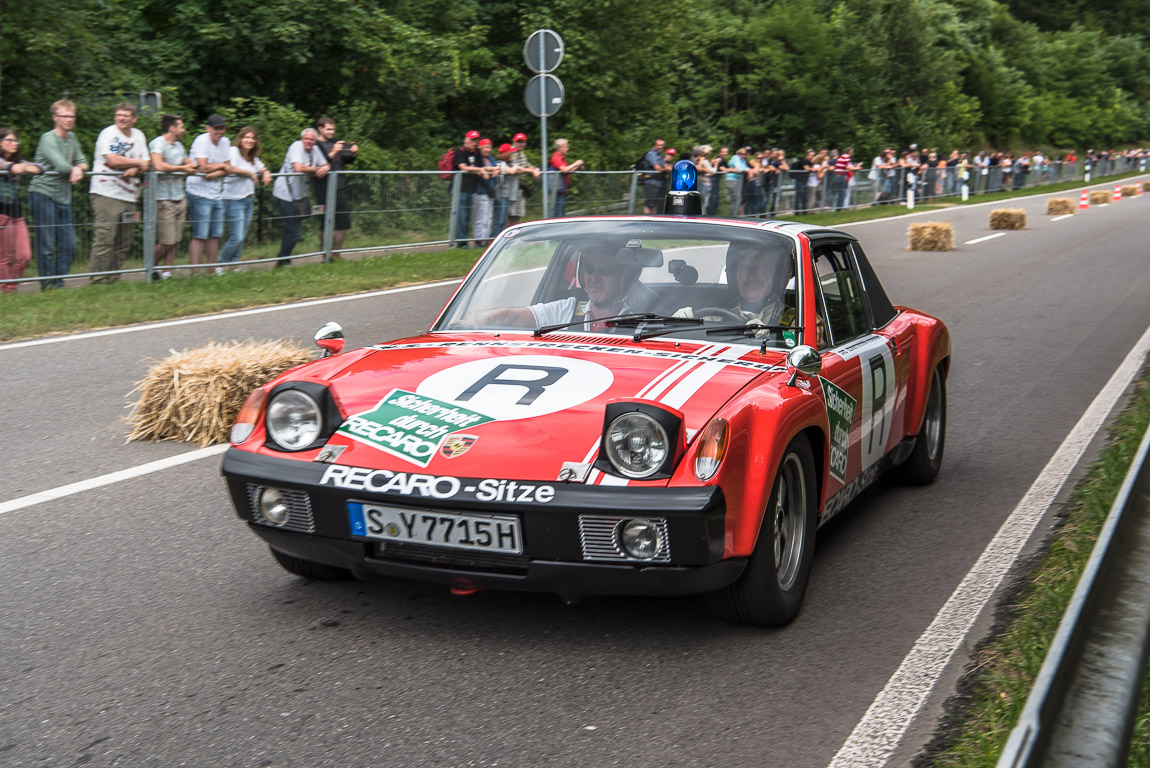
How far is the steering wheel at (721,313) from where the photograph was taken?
5.09 meters

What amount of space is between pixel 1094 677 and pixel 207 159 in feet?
44.5

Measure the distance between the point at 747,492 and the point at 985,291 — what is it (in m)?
13.3

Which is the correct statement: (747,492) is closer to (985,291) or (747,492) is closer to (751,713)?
(751,713)

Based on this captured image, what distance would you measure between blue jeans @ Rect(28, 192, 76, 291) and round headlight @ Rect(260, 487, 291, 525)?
382 inches

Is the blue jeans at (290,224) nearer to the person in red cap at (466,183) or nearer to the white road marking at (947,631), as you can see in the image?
the person in red cap at (466,183)

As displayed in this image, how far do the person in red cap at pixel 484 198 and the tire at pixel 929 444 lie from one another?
42.1 ft

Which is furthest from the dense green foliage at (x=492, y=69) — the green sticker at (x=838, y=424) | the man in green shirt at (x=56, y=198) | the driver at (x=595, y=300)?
the green sticker at (x=838, y=424)

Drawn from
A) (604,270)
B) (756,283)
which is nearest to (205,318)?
(604,270)

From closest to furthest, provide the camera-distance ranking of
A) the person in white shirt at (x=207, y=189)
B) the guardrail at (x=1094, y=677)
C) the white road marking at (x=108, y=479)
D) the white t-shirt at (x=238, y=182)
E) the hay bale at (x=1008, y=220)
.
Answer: the guardrail at (x=1094, y=677)
the white road marking at (x=108, y=479)
the person in white shirt at (x=207, y=189)
the white t-shirt at (x=238, y=182)
the hay bale at (x=1008, y=220)

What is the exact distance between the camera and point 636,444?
398 cm

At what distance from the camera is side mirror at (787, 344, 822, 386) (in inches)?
181

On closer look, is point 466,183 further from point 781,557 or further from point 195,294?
point 781,557

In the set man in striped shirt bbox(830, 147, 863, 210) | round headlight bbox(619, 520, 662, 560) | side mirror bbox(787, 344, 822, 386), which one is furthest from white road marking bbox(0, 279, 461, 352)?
man in striped shirt bbox(830, 147, 863, 210)

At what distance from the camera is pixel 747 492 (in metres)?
4.04
